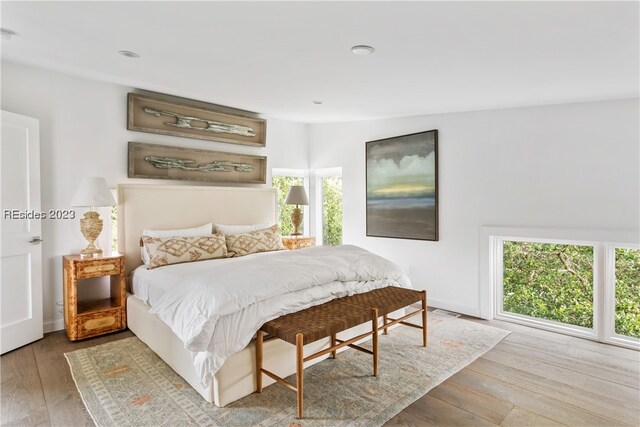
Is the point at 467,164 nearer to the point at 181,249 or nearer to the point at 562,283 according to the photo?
the point at 562,283

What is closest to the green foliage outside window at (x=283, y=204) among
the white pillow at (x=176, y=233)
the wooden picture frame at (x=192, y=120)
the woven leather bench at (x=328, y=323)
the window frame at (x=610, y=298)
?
the wooden picture frame at (x=192, y=120)

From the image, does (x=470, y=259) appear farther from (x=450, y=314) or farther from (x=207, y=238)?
(x=207, y=238)

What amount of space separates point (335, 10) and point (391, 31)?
42cm

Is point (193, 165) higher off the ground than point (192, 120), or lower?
lower

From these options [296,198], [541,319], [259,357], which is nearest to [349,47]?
[259,357]

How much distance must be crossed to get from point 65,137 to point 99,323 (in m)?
1.86

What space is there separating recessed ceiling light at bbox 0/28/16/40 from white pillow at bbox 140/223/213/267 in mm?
1967

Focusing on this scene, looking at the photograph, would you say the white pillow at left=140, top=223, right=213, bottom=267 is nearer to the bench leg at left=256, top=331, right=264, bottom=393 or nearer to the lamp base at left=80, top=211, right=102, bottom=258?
the lamp base at left=80, top=211, right=102, bottom=258

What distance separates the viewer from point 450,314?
4180 millimetres

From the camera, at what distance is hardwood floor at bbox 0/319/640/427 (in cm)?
220

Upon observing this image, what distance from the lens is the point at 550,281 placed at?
3.78m

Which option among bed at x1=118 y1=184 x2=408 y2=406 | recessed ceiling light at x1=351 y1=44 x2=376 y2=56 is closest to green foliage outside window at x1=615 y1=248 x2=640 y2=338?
bed at x1=118 y1=184 x2=408 y2=406

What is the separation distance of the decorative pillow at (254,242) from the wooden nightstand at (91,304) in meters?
1.11

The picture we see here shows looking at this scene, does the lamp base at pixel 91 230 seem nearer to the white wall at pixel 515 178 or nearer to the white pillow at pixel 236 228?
the white pillow at pixel 236 228
